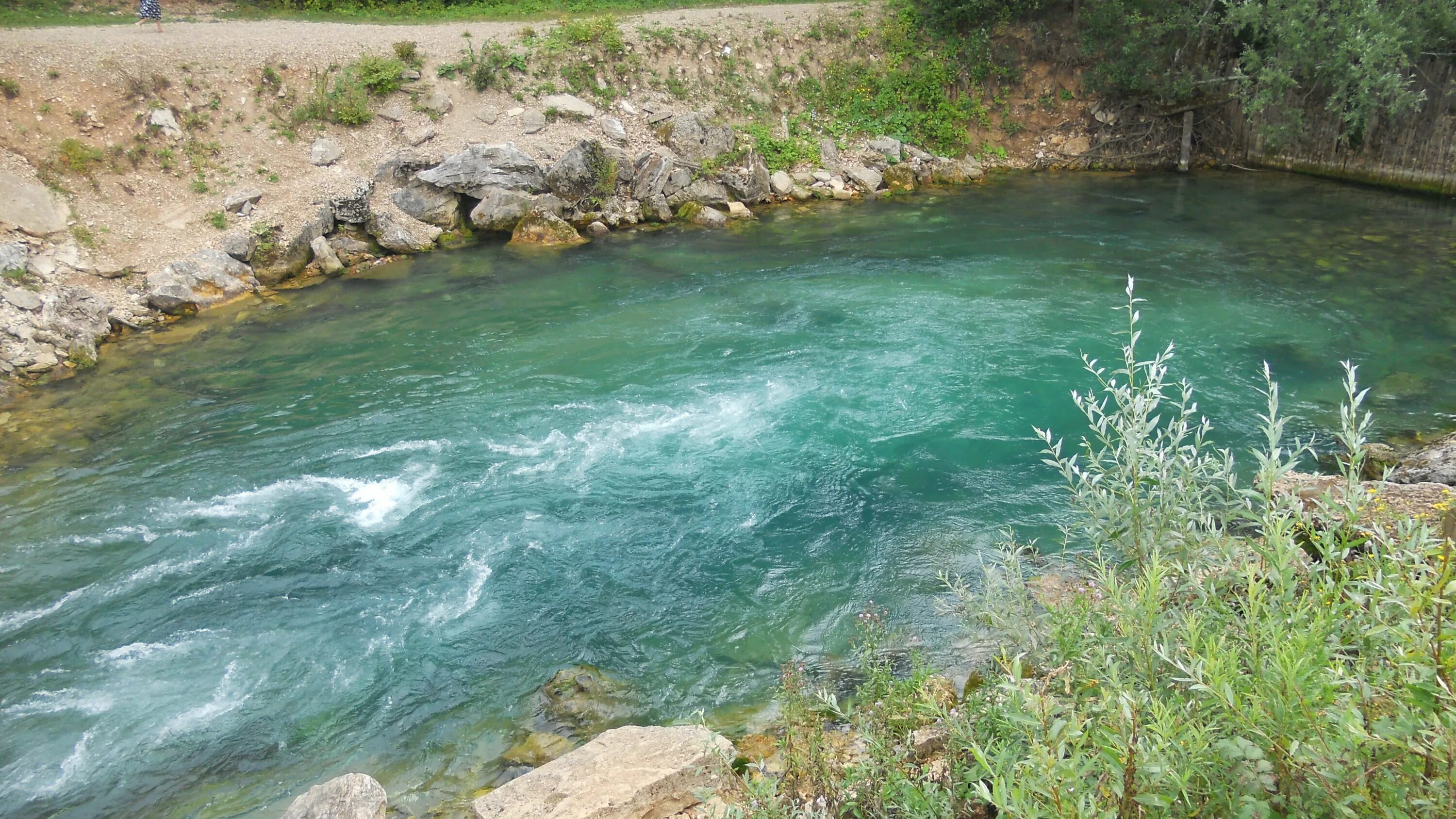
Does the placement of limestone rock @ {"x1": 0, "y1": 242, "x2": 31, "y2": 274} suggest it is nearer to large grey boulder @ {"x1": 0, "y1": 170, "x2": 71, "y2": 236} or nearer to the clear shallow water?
large grey boulder @ {"x1": 0, "y1": 170, "x2": 71, "y2": 236}

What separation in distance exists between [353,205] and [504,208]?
3302 mm

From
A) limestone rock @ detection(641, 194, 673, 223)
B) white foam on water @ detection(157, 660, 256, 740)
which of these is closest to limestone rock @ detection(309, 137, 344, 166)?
→ limestone rock @ detection(641, 194, 673, 223)

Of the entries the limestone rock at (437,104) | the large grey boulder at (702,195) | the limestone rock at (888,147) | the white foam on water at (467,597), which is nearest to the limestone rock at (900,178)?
the limestone rock at (888,147)

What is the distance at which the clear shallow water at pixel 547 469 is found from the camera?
8148 millimetres

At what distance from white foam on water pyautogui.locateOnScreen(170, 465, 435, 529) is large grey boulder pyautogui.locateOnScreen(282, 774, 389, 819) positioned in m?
4.34

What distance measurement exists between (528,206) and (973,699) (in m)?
18.1

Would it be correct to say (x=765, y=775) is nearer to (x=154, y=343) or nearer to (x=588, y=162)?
(x=154, y=343)

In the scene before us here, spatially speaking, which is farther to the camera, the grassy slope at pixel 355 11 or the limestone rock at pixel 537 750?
the grassy slope at pixel 355 11

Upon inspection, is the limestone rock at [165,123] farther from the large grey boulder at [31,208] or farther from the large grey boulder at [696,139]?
the large grey boulder at [696,139]

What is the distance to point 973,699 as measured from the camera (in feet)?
17.4

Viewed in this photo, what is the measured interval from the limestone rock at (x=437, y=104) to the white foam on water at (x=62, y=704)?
56.7ft

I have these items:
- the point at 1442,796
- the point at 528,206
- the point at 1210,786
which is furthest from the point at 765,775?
the point at 528,206

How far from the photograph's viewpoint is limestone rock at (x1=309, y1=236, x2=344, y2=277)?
1905 centimetres

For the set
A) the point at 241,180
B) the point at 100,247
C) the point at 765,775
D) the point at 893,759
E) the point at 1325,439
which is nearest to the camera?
the point at 893,759
